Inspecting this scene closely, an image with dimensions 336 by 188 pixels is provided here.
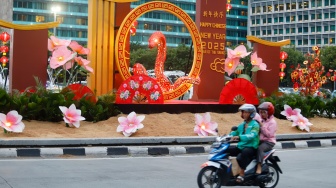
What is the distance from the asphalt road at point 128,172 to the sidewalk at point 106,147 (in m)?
0.46

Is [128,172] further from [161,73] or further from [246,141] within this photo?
[161,73]

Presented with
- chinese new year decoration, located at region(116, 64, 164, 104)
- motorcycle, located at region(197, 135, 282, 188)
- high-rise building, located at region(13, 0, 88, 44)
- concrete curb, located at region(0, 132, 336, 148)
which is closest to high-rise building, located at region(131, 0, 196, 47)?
high-rise building, located at region(13, 0, 88, 44)

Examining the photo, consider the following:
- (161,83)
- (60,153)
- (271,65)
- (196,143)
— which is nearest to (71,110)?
(60,153)

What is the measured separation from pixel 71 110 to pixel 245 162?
18.4ft

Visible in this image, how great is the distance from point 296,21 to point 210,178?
3233 inches

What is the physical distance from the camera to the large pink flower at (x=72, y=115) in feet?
38.3

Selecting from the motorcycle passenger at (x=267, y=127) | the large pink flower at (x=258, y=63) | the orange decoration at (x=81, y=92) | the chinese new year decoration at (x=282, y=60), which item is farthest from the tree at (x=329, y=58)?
the motorcycle passenger at (x=267, y=127)

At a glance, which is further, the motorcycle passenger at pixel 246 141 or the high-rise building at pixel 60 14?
the high-rise building at pixel 60 14

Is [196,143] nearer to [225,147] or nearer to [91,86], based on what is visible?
[91,86]

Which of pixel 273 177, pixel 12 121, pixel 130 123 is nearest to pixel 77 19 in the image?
pixel 130 123

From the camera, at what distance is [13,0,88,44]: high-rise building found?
72812 millimetres

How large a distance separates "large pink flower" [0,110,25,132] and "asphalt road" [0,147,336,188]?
55.4 inches

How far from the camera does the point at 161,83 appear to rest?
1531 cm

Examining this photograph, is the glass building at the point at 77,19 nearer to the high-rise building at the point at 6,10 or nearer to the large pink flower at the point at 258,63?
the high-rise building at the point at 6,10
